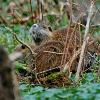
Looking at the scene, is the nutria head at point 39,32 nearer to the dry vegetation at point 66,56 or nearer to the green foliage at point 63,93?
the dry vegetation at point 66,56

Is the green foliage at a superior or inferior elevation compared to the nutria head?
inferior

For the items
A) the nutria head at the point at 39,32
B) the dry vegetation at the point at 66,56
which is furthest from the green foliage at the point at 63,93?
the nutria head at the point at 39,32

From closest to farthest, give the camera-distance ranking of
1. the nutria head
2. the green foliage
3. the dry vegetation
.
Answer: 1. the green foliage
2. the dry vegetation
3. the nutria head

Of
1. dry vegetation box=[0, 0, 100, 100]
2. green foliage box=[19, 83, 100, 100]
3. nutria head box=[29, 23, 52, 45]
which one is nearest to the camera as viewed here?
green foliage box=[19, 83, 100, 100]

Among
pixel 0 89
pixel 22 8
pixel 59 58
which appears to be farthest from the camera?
pixel 22 8

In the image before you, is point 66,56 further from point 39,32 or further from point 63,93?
point 39,32

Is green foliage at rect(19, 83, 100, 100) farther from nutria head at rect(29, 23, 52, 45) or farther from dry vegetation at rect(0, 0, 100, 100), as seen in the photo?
nutria head at rect(29, 23, 52, 45)

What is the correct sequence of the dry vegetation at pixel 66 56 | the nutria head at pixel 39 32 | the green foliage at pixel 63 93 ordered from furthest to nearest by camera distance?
1. the nutria head at pixel 39 32
2. the dry vegetation at pixel 66 56
3. the green foliage at pixel 63 93

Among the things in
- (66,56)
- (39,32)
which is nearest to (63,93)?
(66,56)

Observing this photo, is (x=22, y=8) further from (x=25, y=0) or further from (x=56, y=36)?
(x=56, y=36)

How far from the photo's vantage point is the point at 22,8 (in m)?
12.3

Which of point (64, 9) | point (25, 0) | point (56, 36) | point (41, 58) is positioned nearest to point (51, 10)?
point (64, 9)

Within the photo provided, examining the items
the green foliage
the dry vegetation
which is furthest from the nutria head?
the green foliage

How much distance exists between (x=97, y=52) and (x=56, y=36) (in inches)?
31.3
